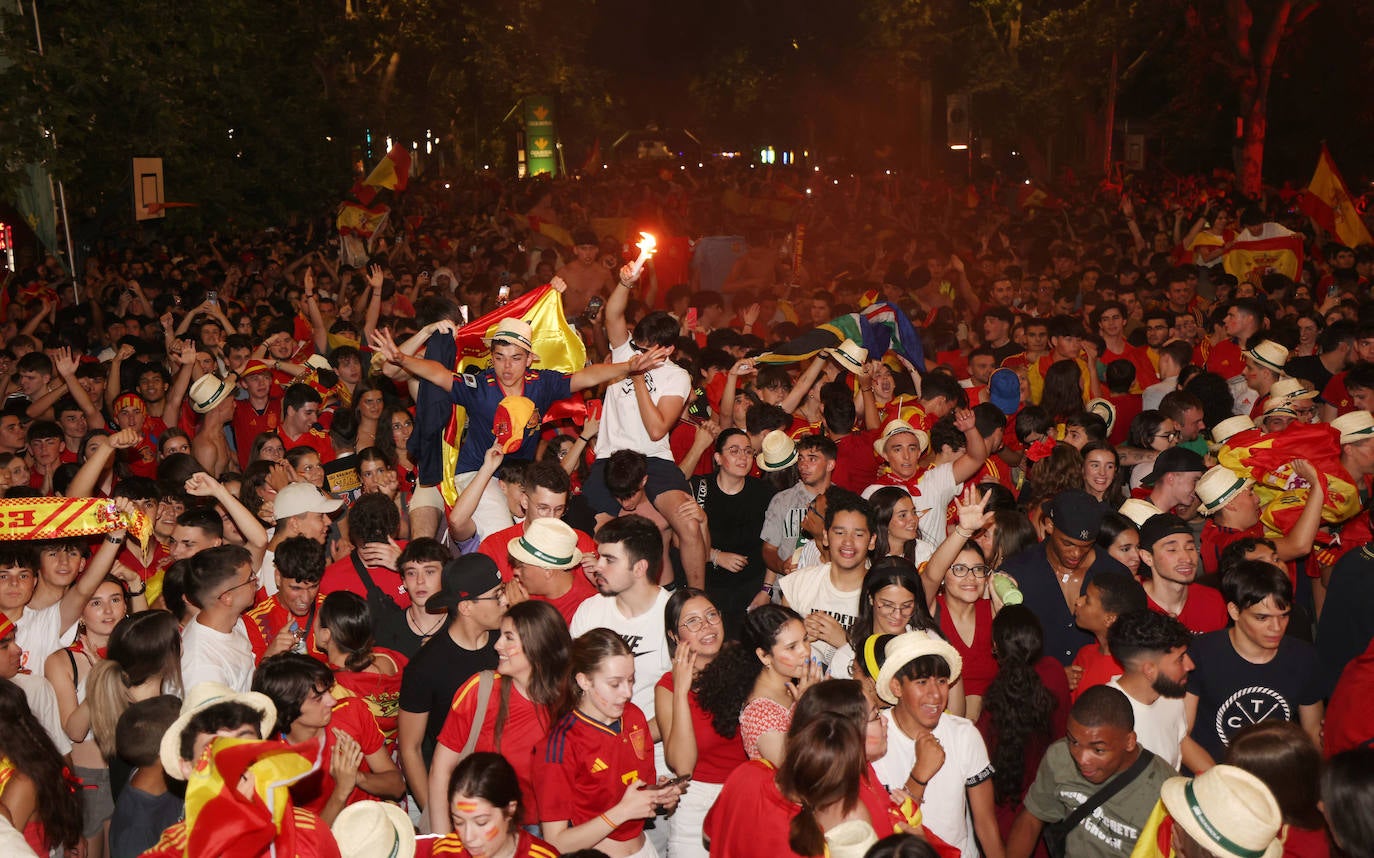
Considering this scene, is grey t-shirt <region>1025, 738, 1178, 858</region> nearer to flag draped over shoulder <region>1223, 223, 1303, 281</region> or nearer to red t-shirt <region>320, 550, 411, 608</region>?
red t-shirt <region>320, 550, 411, 608</region>

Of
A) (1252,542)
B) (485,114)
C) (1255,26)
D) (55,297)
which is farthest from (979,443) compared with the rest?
(485,114)

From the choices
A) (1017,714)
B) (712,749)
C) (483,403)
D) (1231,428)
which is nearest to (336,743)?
(712,749)

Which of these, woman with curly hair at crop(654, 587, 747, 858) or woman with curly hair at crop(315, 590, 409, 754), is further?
woman with curly hair at crop(315, 590, 409, 754)

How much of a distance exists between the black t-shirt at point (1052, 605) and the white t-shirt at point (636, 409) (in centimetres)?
244

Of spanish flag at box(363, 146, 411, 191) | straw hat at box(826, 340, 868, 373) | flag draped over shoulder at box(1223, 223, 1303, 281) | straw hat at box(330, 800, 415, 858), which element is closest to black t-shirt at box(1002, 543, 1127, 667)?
straw hat at box(826, 340, 868, 373)

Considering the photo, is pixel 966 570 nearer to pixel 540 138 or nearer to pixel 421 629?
pixel 421 629

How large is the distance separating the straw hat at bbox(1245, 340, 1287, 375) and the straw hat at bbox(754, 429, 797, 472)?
10.9 feet

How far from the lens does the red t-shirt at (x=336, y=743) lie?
4.77 metres

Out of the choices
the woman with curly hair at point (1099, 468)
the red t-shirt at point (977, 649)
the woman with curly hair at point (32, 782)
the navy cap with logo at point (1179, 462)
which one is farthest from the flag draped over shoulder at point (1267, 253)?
the woman with curly hair at point (32, 782)

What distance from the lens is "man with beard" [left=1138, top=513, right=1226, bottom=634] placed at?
5852mm

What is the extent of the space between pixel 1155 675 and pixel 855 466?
3.28m

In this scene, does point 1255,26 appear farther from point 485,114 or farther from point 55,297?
point 55,297

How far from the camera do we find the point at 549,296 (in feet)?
27.8

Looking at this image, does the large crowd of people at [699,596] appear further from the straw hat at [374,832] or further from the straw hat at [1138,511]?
the straw hat at [1138,511]
